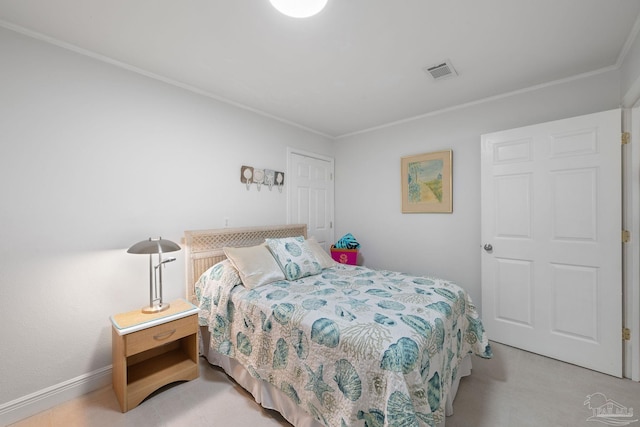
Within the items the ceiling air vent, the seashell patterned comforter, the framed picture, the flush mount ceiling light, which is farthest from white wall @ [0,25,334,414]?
the framed picture

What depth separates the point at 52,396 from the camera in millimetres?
1738

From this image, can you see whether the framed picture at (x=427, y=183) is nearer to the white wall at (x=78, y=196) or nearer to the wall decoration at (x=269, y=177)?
the wall decoration at (x=269, y=177)

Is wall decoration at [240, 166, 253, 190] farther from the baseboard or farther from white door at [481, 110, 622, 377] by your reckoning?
white door at [481, 110, 622, 377]

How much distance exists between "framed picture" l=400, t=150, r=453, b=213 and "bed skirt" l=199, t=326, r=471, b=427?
1622mm

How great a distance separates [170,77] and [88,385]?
8.19 ft

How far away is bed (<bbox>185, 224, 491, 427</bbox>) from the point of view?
3.88 ft

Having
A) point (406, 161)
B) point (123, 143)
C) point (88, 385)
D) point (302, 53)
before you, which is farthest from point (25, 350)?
point (406, 161)

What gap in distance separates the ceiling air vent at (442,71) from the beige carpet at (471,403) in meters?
2.47

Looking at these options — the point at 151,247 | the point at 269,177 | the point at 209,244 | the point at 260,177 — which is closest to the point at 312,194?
the point at 269,177

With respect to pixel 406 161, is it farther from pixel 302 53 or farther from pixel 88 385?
pixel 88 385

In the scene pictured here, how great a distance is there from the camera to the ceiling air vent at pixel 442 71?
6.85ft

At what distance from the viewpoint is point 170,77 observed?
2.28 meters

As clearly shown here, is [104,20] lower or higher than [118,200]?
higher

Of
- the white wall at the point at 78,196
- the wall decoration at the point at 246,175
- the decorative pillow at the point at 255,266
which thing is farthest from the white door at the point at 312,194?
the white wall at the point at 78,196
